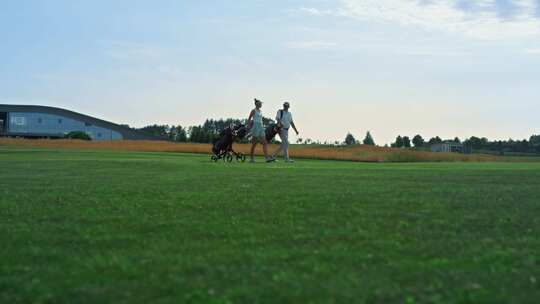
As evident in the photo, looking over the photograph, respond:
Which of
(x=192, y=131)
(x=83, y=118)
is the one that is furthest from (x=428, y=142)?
(x=83, y=118)

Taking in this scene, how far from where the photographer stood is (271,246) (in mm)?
6023

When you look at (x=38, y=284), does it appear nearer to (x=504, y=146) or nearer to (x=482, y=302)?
(x=482, y=302)

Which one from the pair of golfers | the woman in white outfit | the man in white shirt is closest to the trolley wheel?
the pair of golfers

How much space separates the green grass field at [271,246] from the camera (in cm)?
459

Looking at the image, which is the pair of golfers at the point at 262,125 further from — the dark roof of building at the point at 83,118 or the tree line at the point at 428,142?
the dark roof of building at the point at 83,118

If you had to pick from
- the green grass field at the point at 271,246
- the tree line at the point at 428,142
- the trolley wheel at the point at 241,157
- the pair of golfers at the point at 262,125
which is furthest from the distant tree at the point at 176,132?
the green grass field at the point at 271,246

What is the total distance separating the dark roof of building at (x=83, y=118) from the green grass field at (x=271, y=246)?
290 ft

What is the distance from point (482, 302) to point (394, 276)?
0.79 meters

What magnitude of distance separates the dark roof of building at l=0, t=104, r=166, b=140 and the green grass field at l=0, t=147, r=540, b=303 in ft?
290

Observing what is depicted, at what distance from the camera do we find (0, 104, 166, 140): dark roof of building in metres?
97.5

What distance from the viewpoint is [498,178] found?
44.1ft

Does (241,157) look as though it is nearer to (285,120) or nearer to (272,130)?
(272,130)

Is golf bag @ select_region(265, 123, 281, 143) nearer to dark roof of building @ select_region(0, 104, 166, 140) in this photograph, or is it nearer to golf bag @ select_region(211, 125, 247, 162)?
golf bag @ select_region(211, 125, 247, 162)

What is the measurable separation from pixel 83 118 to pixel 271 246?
9885 cm
